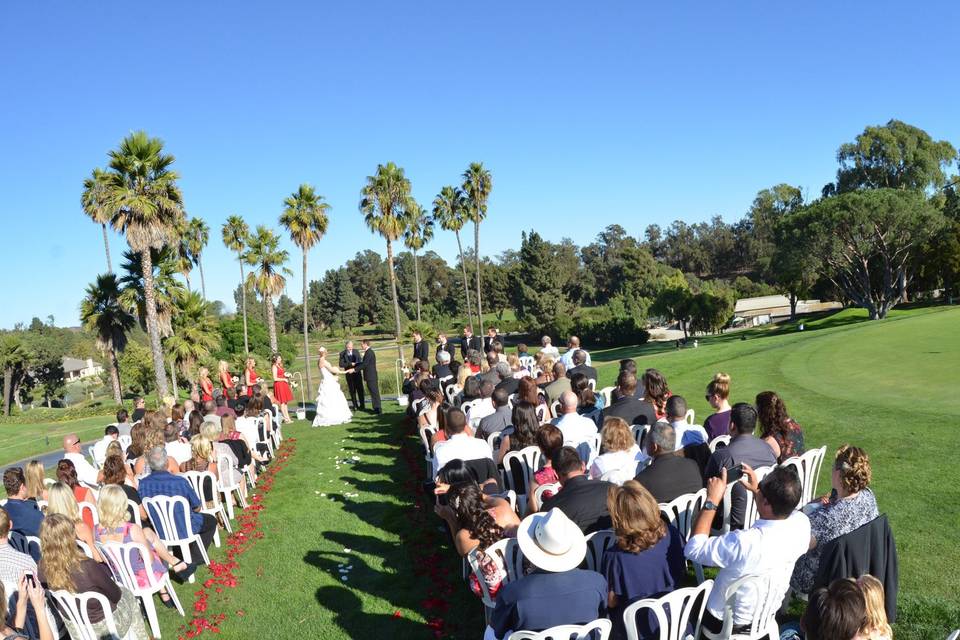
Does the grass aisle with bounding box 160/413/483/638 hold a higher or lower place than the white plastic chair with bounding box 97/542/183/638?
lower

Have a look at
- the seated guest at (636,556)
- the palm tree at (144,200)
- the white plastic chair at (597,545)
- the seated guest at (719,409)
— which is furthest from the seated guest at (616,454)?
the palm tree at (144,200)

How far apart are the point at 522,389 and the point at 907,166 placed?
2106 inches

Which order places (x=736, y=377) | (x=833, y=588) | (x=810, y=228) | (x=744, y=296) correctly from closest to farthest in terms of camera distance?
1. (x=833, y=588)
2. (x=736, y=377)
3. (x=810, y=228)
4. (x=744, y=296)

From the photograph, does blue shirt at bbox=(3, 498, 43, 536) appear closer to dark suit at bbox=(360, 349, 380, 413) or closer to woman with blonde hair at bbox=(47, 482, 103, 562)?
woman with blonde hair at bbox=(47, 482, 103, 562)

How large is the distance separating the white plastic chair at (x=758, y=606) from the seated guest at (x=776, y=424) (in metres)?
2.25

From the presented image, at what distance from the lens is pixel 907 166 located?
47656 mm

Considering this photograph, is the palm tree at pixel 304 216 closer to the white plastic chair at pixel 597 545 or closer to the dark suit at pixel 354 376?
the dark suit at pixel 354 376

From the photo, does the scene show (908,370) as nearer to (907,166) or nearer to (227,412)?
(227,412)

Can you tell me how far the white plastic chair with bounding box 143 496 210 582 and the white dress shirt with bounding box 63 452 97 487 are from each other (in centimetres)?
249

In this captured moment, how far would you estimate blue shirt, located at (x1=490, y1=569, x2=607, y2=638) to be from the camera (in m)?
3.40

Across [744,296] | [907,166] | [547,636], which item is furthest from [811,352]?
[744,296]

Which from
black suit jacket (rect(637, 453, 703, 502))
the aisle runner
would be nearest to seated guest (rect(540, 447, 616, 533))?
A: black suit jacket (rect(637, 453, 703, 502))

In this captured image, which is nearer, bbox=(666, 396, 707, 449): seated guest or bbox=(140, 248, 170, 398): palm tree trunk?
bbox=(666, 396, 707, 449): seated guest

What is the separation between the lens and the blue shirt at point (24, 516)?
19.5 ft
